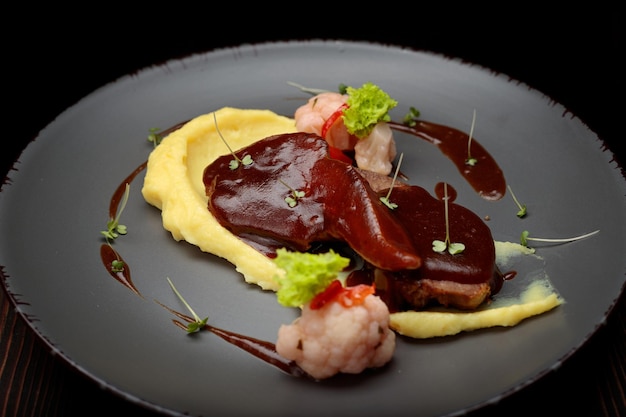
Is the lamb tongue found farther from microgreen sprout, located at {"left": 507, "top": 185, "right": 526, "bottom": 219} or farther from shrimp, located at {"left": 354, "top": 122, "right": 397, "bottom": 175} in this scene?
microgreen sprout, located at {"left": 507, "top": 185, "right": 526, "bottom": 219}

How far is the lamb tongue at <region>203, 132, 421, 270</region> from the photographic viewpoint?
18.3 ft

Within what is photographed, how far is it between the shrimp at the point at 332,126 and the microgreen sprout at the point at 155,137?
4.13 ft

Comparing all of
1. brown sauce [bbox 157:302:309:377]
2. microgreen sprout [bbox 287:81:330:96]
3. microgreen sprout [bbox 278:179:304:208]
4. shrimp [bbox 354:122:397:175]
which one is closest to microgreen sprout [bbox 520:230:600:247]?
shrimp [bbox 354:122:397:175]

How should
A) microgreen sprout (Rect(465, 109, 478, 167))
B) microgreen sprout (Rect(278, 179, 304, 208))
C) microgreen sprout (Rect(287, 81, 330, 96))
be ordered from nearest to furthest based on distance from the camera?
microgreen sprout (Rect(278, 179, 304, 208))
microgreen sprout (Rect(465, 109, 478, 167))
microgreen sprout (Rect(287, 81, 330, 96))

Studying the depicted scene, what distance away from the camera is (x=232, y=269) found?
6.07 metres

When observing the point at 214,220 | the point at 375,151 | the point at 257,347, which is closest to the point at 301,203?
the point at 214,220

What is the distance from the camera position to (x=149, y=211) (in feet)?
21.7

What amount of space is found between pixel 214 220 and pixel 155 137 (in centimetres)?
155

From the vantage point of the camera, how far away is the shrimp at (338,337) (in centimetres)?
501

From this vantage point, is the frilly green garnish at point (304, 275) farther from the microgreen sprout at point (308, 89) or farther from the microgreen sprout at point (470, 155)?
A: the microgreen sprout at point (308, 89)

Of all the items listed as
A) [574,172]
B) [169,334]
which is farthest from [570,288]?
[169,334]

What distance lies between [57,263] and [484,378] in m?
3.07

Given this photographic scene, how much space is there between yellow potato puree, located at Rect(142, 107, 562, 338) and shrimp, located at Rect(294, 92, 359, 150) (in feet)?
1.03

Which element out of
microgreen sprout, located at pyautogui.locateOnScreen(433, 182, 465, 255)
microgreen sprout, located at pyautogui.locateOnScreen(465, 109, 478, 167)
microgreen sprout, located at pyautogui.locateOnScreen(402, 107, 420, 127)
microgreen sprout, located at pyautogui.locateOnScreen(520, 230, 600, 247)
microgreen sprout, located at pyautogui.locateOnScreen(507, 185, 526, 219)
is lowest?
microgreen sprout, located at pyautogui.locateOnScreen(520, 230, 600, 247)
